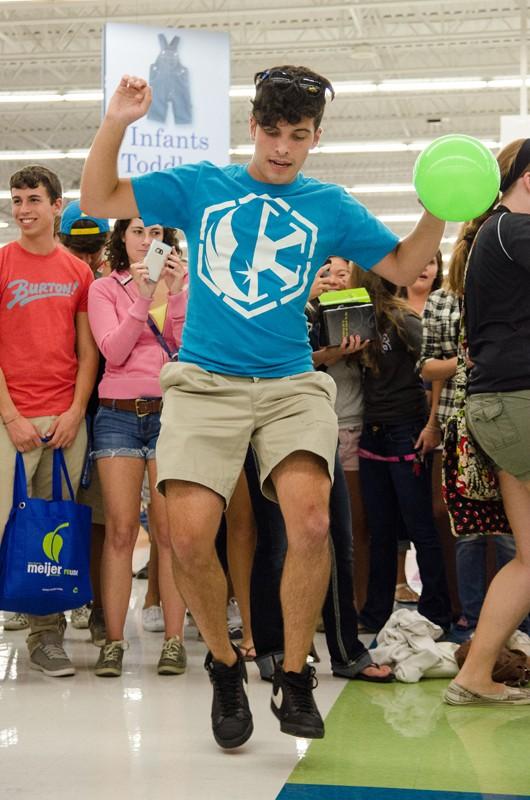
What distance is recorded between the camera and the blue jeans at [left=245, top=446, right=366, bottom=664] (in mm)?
3455

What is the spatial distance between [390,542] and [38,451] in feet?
4.65

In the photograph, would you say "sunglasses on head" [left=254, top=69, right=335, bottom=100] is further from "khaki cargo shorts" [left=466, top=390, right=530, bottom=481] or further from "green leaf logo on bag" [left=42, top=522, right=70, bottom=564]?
"green leaf logo on bag" [left=42, top=522, right=70, bottom=564]

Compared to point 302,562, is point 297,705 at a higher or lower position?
lower

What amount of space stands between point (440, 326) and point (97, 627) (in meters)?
1.74

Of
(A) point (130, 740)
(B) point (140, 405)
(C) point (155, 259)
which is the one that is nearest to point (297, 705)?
(A) point (130, 740)

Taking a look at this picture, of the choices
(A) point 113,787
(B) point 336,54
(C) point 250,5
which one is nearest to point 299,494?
(A) point 113,787

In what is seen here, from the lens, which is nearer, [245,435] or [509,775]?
[509,775]

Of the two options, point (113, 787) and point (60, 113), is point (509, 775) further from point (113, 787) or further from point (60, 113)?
point (60, 113)

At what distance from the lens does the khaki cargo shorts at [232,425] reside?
107 inches

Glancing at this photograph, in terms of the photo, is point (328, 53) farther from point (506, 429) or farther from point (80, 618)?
point (506, 429)

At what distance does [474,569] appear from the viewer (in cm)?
409

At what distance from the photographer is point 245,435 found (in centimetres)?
278

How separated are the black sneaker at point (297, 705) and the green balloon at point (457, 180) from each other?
1.14 meters

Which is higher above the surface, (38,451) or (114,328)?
(114,328)
